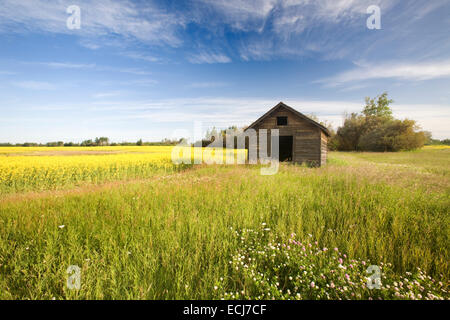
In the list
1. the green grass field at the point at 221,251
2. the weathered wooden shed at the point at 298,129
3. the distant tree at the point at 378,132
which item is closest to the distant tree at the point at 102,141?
the weathered wooden shed at the point at 298,129

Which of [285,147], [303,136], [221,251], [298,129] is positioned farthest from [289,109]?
[221,251]

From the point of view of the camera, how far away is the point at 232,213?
3.95m

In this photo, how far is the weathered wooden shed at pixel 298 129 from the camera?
14.5 m

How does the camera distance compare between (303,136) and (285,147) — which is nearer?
(303,136)

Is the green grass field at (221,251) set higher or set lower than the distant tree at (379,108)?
lower

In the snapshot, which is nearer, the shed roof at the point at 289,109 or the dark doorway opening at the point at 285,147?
the shed roof at the point at 289,109

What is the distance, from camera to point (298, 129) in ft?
49.0

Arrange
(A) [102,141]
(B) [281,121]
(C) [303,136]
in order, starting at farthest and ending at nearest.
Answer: (A) [102,141]
(B) [281,121]
(C) [303,136]

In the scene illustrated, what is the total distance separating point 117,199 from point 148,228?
2.08 meters

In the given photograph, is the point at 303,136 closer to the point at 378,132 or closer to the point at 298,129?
the point at 298,129

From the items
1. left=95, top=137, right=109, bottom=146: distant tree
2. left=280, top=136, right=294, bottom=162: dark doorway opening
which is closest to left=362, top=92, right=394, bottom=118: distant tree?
left=280, top=136, right=294, bottom=162: dark doorway opening

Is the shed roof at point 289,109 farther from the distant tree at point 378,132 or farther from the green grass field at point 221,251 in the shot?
the distant tree at point 378,132

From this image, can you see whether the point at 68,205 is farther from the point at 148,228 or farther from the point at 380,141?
the point at 380,141

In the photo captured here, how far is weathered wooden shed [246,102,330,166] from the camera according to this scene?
14500mm
